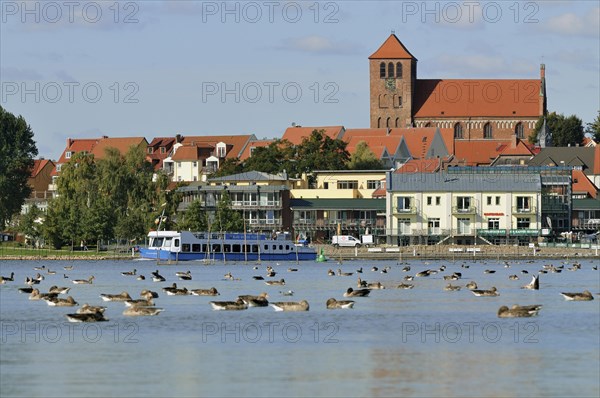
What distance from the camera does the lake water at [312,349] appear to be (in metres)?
39.8

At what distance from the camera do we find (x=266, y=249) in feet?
439

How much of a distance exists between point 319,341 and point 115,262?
79.8m

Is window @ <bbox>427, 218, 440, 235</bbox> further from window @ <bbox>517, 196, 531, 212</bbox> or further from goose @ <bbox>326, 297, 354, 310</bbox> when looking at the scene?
goose @ <bbox>326, 297, 354, 310</bbox>

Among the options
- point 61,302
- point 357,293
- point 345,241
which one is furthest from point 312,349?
point 345,241

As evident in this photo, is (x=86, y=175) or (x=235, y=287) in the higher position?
(x=86, y=175)

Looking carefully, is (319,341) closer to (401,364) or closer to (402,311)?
(401,364)

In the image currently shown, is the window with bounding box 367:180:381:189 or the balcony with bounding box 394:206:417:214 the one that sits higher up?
the window with bounding box 367:180:381:189

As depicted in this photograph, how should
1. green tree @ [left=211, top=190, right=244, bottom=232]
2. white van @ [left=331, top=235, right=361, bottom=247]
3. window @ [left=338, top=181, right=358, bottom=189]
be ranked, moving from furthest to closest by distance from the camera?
1. window @ [left=338, top=181, right=358, bottom=189]
2. white van @ [left=331, top=235, right=361, bottom=247]
3. green tree @ [left=211, top=190, right=244, bottom=232]

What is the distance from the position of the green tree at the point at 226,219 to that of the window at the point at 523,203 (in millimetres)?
26763

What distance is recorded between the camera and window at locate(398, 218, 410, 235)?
498ft

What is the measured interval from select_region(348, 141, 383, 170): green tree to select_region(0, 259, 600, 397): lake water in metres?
115

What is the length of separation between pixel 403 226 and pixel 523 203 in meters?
11.8

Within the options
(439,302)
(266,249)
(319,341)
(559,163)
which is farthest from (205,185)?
(319,341)

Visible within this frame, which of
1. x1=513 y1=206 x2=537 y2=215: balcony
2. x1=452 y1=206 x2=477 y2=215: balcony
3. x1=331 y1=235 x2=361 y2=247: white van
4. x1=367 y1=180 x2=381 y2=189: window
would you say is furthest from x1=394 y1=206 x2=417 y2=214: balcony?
x1=367 y1=180 x2=381 y2=189: window
